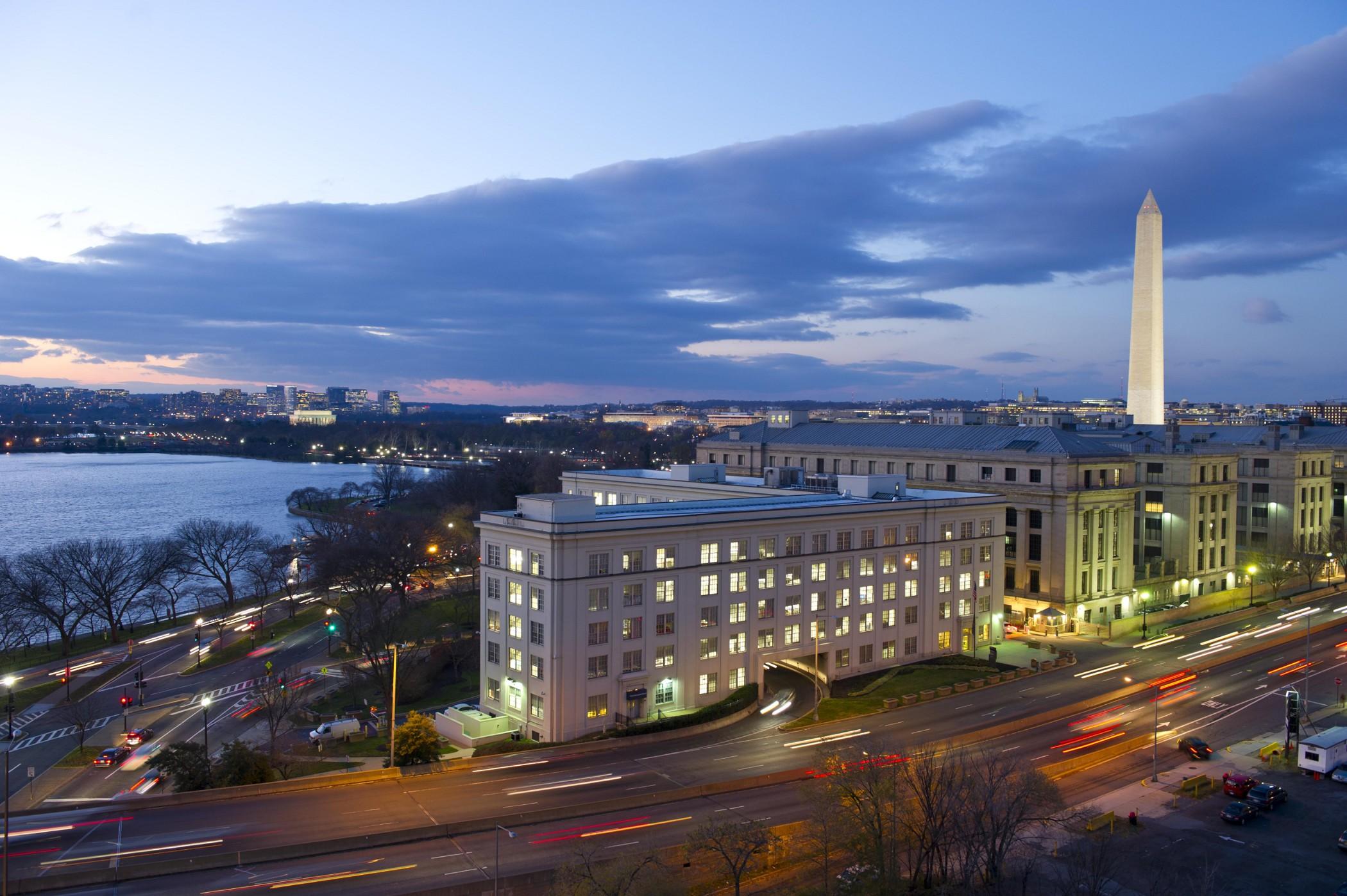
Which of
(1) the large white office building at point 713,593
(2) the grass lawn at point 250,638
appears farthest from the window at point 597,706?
(2) the grass lawn at point 250,638

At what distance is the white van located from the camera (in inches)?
2207

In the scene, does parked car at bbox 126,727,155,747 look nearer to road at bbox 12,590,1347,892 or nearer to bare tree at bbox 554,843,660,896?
road at bbox 12,590,1347,892

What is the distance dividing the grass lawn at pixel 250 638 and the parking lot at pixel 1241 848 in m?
72.7

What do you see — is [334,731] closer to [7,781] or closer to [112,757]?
[112,757]

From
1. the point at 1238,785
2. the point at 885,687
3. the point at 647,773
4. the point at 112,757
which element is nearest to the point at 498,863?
the point at 647,773

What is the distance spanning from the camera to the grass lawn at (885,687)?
56031 millimetres

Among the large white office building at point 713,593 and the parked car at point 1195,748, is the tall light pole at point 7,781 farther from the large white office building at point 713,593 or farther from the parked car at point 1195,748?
the parked car at point 1195,748

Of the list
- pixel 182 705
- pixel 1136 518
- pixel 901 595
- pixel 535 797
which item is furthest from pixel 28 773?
pixel 1136 518

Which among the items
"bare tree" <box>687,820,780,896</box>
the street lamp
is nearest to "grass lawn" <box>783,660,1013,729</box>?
the street lamp

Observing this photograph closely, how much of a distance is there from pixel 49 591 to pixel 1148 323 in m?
158

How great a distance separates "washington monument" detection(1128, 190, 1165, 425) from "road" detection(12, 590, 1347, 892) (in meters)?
94.2

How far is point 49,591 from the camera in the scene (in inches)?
3585

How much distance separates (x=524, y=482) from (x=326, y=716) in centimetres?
9111

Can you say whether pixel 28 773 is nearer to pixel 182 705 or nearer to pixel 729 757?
pixel 182 705
